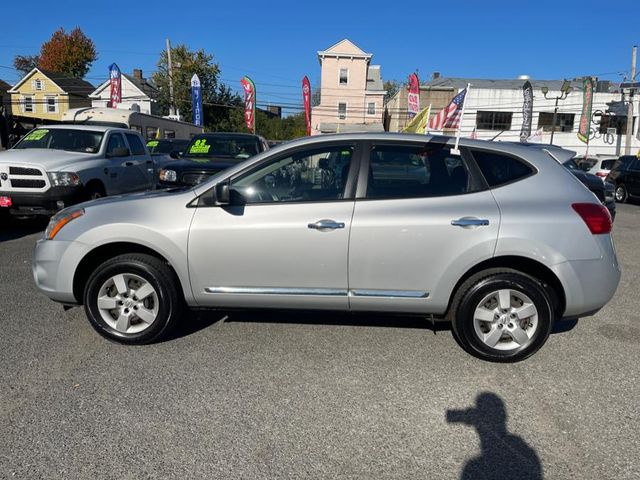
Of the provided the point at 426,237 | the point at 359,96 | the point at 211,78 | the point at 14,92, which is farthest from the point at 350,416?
the point at 211,78

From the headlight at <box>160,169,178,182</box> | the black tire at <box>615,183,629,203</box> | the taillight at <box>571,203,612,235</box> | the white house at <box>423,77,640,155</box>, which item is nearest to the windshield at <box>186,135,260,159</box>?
the headlight at <box>160,169,178,182</box>

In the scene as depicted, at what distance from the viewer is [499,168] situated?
12.8 ft

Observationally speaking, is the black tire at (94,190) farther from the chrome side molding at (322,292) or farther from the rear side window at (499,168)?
the rear side window at (499,168)

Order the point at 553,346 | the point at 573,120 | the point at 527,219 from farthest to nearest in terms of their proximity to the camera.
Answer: the point at 573,120 → the point at 553,346 → the point at 527,219

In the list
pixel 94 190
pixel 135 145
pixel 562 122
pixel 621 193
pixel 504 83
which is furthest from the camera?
→ pixel 504 83

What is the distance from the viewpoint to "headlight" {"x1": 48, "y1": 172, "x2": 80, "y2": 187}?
324 inches

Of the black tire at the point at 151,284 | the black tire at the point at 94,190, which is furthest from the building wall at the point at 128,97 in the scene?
the black tire at the point at 151,284

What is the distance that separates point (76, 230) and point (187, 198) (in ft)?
3.07

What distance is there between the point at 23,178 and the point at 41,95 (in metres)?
50.7

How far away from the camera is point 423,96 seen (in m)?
46.1

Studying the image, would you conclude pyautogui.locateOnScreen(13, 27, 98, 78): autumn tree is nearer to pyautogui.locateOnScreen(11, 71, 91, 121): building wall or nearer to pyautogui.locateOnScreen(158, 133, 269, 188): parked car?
pyautogui.locateOnScreen(11, 71, 91, 121): building wall

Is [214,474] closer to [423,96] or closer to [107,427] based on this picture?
[107,427]

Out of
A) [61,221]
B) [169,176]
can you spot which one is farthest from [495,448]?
[169,176]

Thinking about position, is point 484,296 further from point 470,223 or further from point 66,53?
point 66,53
